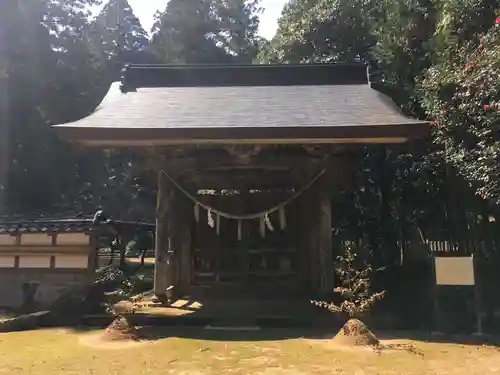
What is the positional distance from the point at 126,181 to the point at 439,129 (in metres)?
19.5

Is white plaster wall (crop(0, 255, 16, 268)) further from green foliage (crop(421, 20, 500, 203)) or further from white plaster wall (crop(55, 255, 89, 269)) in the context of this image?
green foliage (crop(421, 20, 500, 203))

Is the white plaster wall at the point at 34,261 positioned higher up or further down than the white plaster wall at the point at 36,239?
further down

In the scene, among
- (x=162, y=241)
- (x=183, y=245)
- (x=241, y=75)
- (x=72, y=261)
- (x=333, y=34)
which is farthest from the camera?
(x=333, y=34)

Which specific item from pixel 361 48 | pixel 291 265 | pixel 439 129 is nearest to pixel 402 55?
pixel 361 48

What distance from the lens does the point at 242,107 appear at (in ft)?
29.3

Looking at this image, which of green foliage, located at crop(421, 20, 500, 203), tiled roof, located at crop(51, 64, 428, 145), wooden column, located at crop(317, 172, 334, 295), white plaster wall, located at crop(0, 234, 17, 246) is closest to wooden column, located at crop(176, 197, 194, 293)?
tiled roof, located at crop(51, 64, 428, 145)

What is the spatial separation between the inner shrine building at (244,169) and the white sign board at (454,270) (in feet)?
6.17

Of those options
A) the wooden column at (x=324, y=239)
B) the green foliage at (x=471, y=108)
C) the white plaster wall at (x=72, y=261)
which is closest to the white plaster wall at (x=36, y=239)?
the white plaster wall at (x=72, y=261)

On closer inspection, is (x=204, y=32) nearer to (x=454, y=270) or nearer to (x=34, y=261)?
(x=34, y=261)

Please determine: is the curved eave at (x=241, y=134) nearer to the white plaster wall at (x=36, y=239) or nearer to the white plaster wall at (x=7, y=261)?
the white plaster wall at (x=36, y=239)

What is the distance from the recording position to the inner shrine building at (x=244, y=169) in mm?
7441

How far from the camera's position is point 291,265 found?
9266 mm

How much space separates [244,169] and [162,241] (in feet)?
6.63

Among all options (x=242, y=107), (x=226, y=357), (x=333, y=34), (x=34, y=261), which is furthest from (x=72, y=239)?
(x=333, y=34)
